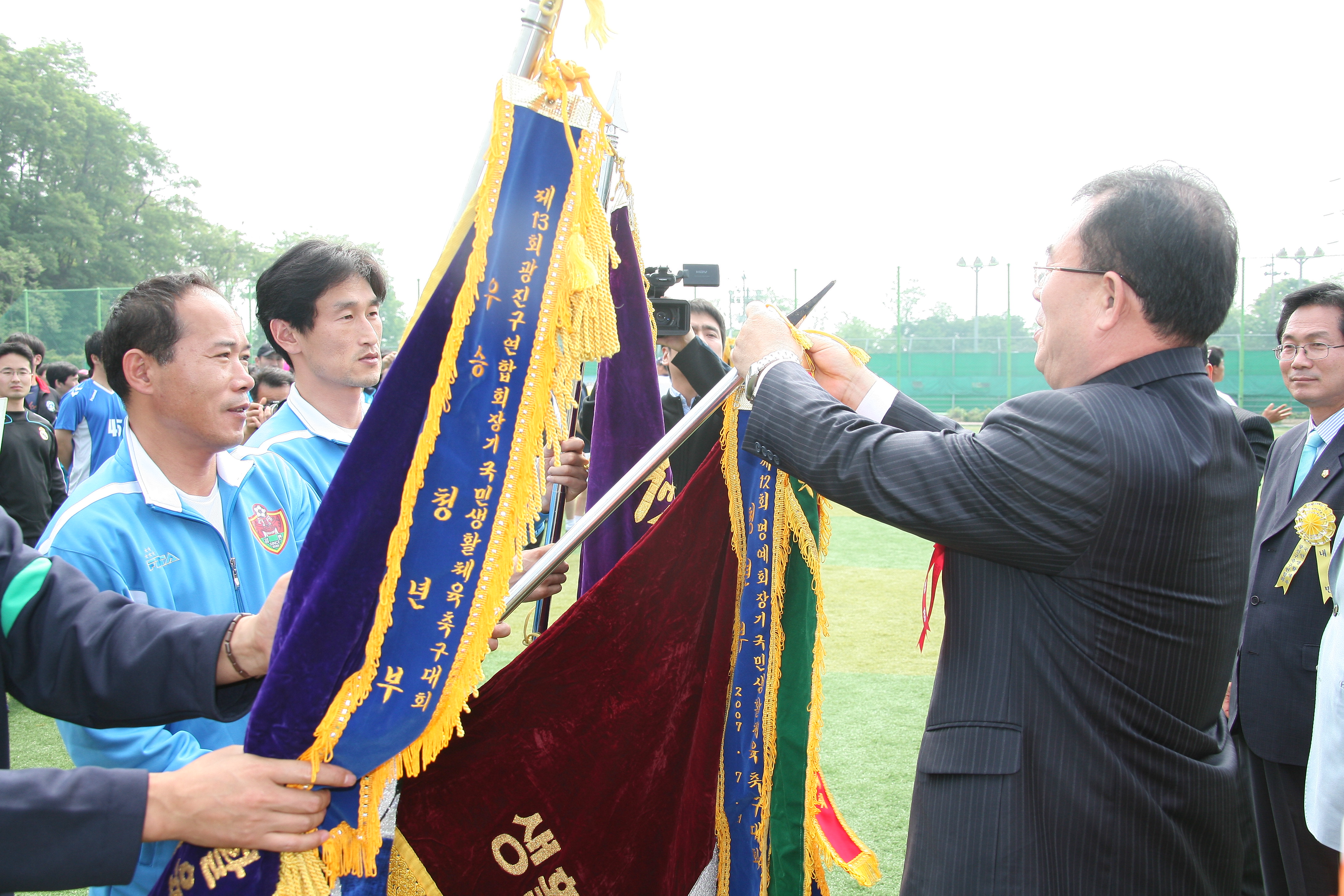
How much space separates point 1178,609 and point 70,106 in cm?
4326

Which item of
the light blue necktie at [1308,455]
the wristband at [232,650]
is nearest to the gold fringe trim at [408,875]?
the wristband at [232,650]

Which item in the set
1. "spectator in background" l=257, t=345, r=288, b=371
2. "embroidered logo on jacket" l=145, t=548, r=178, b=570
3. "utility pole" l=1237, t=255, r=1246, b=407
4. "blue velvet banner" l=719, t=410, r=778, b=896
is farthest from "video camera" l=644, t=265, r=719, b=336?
"utility pole" l=1237, t=255, r=1246, b=407

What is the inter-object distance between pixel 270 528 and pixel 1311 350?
10.3ft

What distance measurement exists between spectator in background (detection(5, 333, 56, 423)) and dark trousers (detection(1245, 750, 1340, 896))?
657cm

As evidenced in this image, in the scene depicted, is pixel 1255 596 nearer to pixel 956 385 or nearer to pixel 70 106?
pixel 956 385

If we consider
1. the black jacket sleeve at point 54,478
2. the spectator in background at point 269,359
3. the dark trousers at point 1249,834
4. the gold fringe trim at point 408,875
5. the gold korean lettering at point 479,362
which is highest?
the gold korean lettering at point 479,362

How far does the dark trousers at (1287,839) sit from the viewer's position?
2127 millimetres

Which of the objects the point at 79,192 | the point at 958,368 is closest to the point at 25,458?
the point at 958,368

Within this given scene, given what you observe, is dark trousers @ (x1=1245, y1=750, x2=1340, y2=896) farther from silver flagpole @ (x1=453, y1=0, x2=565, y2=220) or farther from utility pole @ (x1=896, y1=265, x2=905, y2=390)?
utility pole @ (x1=896, y1=265, x2=905, y2=390)

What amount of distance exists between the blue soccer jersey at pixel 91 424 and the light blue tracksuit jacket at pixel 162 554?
3.83 meters

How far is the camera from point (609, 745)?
1.74 metres

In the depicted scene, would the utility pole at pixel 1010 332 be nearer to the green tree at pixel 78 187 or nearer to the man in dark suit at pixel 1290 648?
the man in dark suit at pixel 1290 648

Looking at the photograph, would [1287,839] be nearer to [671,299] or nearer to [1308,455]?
[1308,455]

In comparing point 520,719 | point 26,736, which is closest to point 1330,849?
point 520,719
